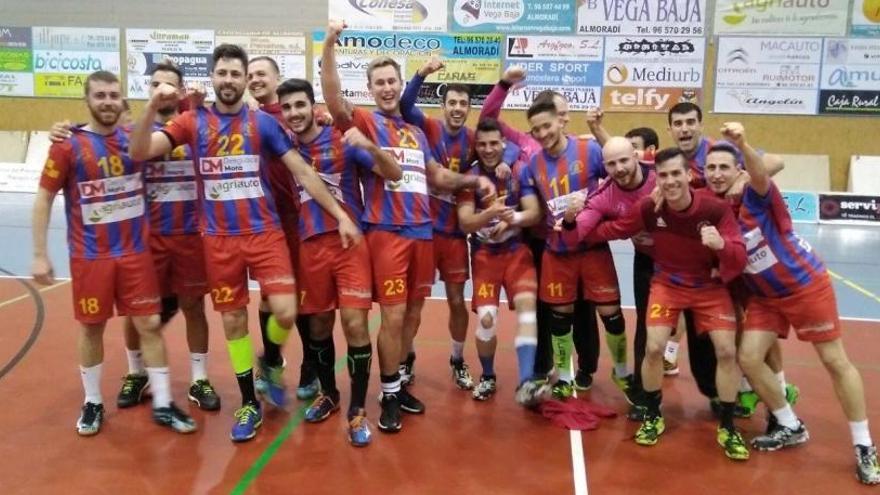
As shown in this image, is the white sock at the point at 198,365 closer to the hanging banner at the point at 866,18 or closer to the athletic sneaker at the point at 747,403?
the athletic sneaker at the point at 747,403

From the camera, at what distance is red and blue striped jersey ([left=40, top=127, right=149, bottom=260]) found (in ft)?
12.6

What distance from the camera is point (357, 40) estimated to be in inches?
583

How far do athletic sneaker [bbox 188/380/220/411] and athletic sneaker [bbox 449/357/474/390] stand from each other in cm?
162

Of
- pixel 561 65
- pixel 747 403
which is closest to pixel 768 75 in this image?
pixel 561 65

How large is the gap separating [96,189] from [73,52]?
13748 millimetres

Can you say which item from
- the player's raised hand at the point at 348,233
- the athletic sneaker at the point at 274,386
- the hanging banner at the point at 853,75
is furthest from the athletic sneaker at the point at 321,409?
the hanging banner at the point at 853,75

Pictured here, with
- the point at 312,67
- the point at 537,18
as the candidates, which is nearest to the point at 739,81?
the point at 537,18

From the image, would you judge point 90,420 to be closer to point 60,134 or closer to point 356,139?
point 60,134

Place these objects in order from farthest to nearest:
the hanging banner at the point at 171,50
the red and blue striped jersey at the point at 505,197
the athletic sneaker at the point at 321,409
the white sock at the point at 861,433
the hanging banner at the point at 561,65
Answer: the hanging banner at the point at 171,50 < the hanging banner at the point at 561,65 < the red and blue striped jersey at the point at 505,197 < the athletic sneaker at the point at 321,409 < the white sock at the point at 861,433

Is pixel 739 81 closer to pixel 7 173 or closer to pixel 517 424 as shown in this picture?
pixel 517 424

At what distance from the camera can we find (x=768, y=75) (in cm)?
1416

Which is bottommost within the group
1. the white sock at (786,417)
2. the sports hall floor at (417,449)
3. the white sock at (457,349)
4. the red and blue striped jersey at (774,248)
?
the sports hall floor at (417,449)

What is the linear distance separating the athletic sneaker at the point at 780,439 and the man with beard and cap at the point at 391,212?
2082 mm

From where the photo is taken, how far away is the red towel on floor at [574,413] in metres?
4.23
